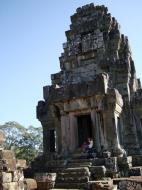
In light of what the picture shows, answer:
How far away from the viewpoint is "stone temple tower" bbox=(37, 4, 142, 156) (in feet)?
35.4

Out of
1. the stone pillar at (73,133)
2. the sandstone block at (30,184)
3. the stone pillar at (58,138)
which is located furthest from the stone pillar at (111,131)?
the sandstone block at (30,184)

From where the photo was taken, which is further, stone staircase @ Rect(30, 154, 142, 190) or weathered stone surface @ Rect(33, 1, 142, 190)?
weathered stone surface @ Rect(33, 1, 142, 190)

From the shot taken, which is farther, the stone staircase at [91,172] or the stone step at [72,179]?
the stone step at [72,179]

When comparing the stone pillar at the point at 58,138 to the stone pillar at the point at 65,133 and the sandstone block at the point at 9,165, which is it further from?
the sandstone block at the point at 9,165

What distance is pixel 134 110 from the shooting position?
13602mm

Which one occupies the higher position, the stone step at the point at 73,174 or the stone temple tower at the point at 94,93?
the stone temple tower at the point at 94,93

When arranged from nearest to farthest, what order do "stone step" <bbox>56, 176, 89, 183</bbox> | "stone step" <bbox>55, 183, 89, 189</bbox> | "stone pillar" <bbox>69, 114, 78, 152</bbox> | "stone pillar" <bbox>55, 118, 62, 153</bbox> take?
1. "stone step" <bbox>55, 183, 89, 189</bbox>
2. "stone step" <bbox>56, 176, 89, 183</bbox>
3. "stone pillar" <bbox>69, 114, 78, 152</bbox>
4. "stone pillar" <bbox>55, 118, 62, 153</bbox>

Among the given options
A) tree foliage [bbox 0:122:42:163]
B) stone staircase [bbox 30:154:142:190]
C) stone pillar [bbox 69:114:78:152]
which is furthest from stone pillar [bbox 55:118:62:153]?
tree foliage [bbox 0:122:42:163]

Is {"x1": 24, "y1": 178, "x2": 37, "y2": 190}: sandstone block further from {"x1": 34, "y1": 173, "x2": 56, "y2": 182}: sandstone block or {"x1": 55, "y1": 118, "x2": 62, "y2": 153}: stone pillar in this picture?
{"x1": 55, "y1": 118, "x2": 62, "y2": 153}: stone pillar

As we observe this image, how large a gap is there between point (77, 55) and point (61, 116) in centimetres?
518

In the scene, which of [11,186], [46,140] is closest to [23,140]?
[46,140]

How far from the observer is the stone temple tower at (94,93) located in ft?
35.4

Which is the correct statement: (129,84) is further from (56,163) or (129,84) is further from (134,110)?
(56,163)

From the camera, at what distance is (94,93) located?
10.7 m
